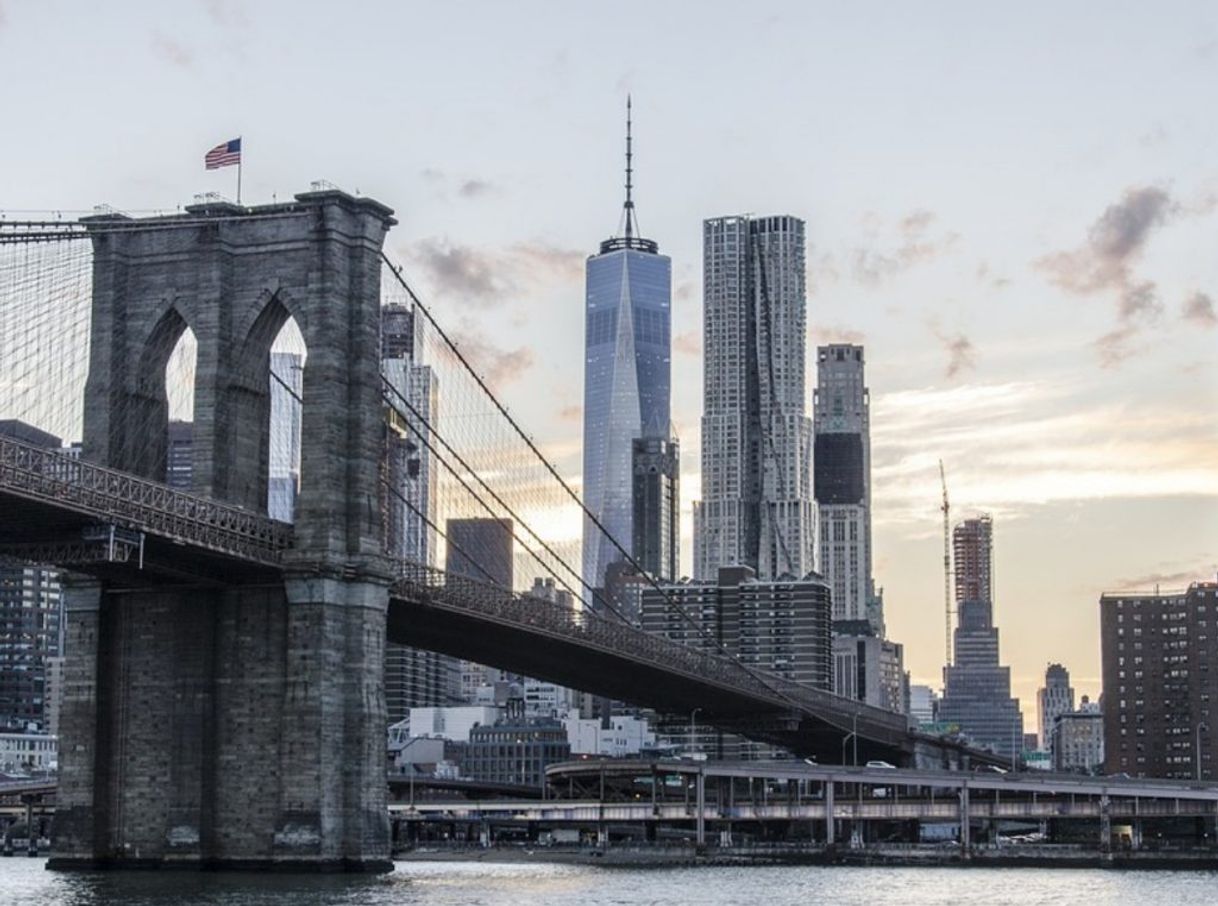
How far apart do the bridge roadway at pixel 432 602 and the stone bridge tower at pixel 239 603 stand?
8.64 ft

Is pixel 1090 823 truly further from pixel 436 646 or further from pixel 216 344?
pixel 216 344

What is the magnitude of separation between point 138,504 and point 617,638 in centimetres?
5067

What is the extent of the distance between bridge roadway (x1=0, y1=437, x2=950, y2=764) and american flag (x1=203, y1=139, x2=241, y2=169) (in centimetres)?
1383

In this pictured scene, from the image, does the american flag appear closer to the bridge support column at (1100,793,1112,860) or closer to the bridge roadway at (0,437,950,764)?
the bridge roadway at (0,437,950,764)

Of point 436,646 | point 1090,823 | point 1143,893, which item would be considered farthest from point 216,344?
point 1090,823

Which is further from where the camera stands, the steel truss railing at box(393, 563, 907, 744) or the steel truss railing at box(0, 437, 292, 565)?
the steel truss railing at box(393, 563, 907, 744)

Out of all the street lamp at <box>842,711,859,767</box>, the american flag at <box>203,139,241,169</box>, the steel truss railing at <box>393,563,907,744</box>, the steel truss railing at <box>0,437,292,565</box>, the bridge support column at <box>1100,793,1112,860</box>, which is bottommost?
the bridge support column at <box>1100,793,1112,860</box>

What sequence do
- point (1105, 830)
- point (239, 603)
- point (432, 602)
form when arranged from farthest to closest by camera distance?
point (1105, 830), point (432, 602), point (239, 603)

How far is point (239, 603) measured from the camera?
306 ft

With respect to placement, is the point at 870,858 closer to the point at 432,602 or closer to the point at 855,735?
the point at 432,602

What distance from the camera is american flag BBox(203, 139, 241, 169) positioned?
9212 centimetres

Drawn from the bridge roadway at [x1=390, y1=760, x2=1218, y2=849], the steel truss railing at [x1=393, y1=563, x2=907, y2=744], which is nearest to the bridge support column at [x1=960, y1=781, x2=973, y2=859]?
the bridge roadway at [x1=390, y1=760, x2=1218, y2=849]

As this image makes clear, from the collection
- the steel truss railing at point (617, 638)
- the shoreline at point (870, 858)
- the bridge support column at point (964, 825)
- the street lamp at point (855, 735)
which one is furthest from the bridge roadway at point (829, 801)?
the steel truss railing at point (617, 638)

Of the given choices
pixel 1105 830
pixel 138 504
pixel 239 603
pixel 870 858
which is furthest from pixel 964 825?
pixel 138 504
